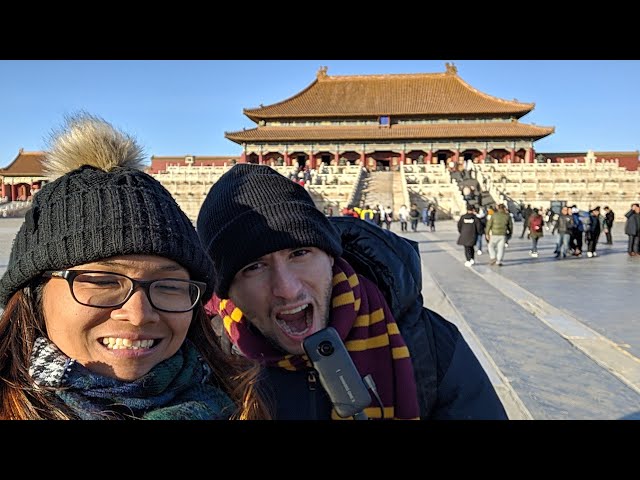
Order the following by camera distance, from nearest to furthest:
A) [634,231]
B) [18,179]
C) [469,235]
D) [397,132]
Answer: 1. [469,235]
2. [634,231]
3. [18,179]
4. [397,132]

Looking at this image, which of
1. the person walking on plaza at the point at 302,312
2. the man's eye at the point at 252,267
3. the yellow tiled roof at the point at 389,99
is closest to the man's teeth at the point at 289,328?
the person walking on plaza at the point at 302,312

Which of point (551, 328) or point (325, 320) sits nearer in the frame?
point (325, 320)

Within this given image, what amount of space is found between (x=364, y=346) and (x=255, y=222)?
0.44 meters

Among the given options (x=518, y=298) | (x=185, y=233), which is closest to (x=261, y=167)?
(x=185, y=233)

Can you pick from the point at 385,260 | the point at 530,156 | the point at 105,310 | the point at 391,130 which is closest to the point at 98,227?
the point at 105,310

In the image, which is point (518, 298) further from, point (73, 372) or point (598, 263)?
point (73, 372)

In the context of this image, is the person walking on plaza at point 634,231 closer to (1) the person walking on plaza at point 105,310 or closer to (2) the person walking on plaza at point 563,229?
(2) the person walking on plaza at point 563,229

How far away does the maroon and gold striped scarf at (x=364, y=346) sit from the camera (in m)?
1.29

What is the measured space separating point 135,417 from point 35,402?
18 cm

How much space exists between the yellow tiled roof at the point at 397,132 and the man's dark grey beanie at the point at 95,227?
34442 mm

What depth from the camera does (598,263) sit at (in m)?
9.90

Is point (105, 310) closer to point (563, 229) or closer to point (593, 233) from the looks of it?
point (563, 229)

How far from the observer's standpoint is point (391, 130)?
35438 millimetres

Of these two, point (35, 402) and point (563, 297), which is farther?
point (563, 297)
